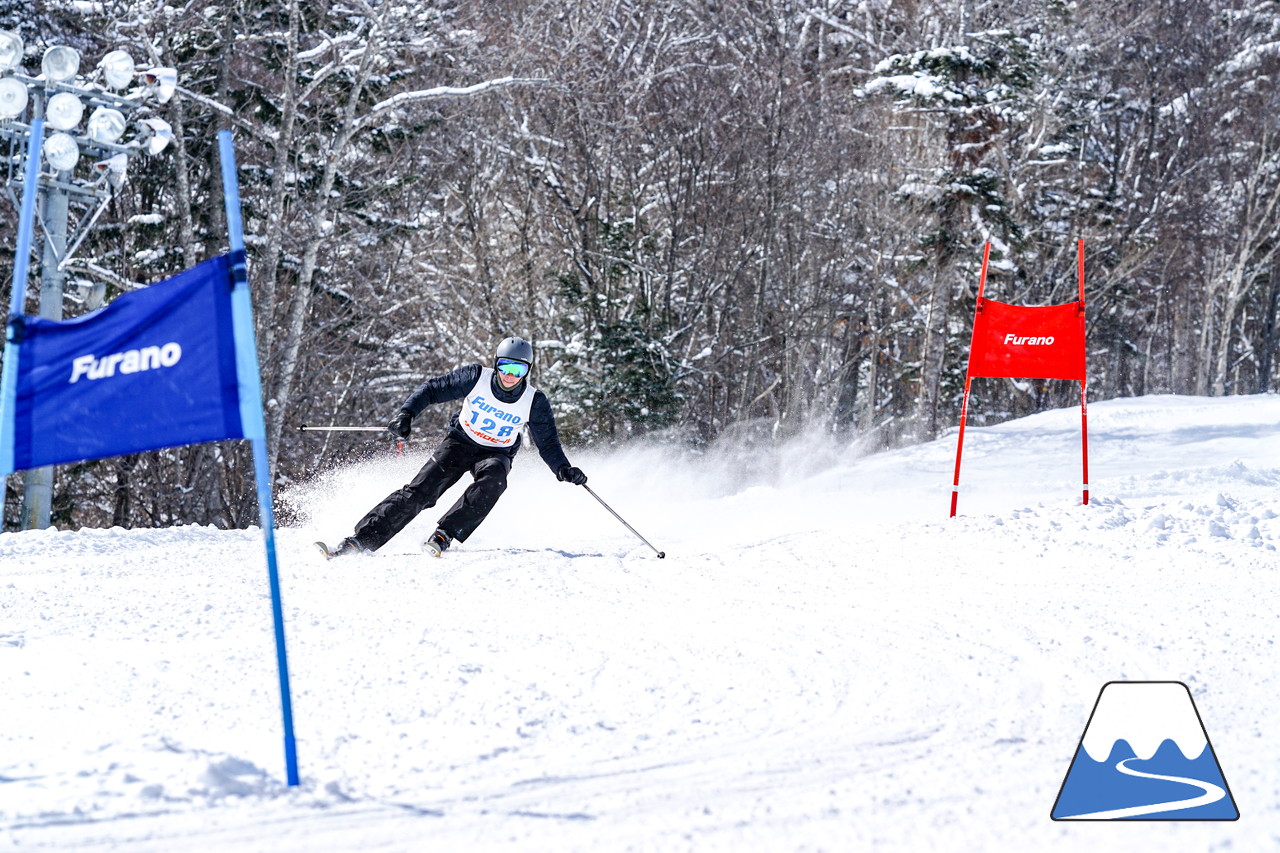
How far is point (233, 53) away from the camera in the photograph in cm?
1767

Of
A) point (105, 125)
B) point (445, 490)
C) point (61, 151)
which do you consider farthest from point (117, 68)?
point (445, 490)

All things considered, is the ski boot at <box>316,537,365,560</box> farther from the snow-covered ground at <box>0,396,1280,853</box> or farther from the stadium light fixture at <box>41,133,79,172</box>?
the stadium light fixture at <box>41,133,79,172</box>

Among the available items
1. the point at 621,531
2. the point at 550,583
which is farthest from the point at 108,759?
the point at 621,531

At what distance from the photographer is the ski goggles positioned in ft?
25.4

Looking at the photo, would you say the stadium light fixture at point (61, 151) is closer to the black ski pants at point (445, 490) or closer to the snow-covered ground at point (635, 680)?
the snow-covered ground at point (635, 680)

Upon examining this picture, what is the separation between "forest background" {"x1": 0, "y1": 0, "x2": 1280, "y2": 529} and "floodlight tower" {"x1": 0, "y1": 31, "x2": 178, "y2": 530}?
4.50m

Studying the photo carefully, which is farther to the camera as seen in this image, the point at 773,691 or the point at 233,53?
the point at 233,53

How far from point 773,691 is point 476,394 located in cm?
436

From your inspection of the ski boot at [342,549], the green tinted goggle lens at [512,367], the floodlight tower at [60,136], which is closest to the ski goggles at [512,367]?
the green tinted goggle lens at [512,367]

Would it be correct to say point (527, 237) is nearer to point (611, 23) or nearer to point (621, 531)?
point (611, 23)

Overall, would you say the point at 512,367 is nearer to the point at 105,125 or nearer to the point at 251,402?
the point at 251,402

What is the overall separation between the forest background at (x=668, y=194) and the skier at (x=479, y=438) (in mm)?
9423

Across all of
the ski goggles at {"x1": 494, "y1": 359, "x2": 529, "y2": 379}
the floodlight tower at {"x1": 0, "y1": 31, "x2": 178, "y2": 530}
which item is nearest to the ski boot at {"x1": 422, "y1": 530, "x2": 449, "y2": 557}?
the ski goggles at {"x1": 494, "y1": 359, "x2": 529, "y2": 379}

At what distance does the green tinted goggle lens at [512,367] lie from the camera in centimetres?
775
